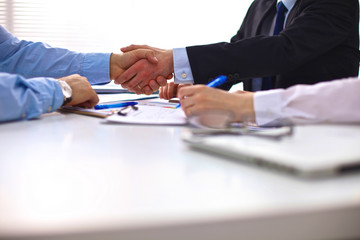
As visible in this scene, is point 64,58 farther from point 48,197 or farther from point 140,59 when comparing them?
point 48,197

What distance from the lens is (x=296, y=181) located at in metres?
0.46

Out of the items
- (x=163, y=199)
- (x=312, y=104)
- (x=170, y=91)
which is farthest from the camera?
(x=170, y=91)

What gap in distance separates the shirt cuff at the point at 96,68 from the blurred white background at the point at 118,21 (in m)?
1.90

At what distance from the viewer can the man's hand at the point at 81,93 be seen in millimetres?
→ 1154

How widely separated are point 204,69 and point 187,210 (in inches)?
41.4

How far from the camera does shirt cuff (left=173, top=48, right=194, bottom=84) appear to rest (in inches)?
57.1

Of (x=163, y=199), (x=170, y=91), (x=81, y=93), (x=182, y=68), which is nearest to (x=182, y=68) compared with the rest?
(x=182, y=68)

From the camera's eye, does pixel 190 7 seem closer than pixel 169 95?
No

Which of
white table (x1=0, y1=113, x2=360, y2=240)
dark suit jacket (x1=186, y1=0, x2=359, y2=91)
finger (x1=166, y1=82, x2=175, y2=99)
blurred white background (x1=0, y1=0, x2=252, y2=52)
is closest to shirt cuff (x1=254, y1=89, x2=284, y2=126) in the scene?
white table (x1=0, y1=113, x2=360, y2=240)

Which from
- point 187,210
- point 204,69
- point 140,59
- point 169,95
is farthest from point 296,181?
point 140,59

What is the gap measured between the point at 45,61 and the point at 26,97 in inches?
26.4

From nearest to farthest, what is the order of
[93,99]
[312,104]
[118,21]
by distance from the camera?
[312,104]
[93,99]
[118,21]

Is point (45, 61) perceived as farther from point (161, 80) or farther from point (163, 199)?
point (163, 199)

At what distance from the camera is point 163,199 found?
0.41 m
